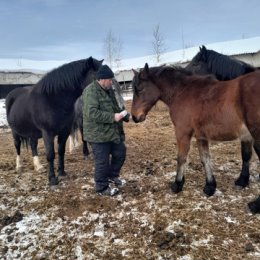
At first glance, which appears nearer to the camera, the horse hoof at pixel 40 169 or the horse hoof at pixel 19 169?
the horse hoof at pixel 40 169

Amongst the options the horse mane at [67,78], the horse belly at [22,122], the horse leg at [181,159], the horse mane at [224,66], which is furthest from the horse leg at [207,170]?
the horse belly at [22,122]

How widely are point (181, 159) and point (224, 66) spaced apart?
1963mm

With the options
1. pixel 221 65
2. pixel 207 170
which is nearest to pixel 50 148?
pixel 207 170

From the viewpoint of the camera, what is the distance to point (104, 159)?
187 inches

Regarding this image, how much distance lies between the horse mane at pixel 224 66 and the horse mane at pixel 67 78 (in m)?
2.14

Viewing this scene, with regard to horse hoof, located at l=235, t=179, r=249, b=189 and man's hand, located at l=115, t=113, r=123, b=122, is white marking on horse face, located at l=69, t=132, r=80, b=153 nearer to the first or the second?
man's hand, located at l=115, t=113, r=123, b=122

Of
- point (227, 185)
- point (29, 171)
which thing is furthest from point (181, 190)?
point (29, 171)

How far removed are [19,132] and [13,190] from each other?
147cm

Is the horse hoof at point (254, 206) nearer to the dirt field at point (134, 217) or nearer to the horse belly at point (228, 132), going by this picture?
the dirt field at point (134, 217)

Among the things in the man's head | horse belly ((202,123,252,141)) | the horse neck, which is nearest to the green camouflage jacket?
the man's head

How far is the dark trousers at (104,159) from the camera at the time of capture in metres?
4.73

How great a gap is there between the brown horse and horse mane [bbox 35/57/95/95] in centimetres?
105

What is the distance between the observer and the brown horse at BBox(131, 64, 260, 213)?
373cm

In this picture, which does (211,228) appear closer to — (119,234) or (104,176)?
(119,234)
